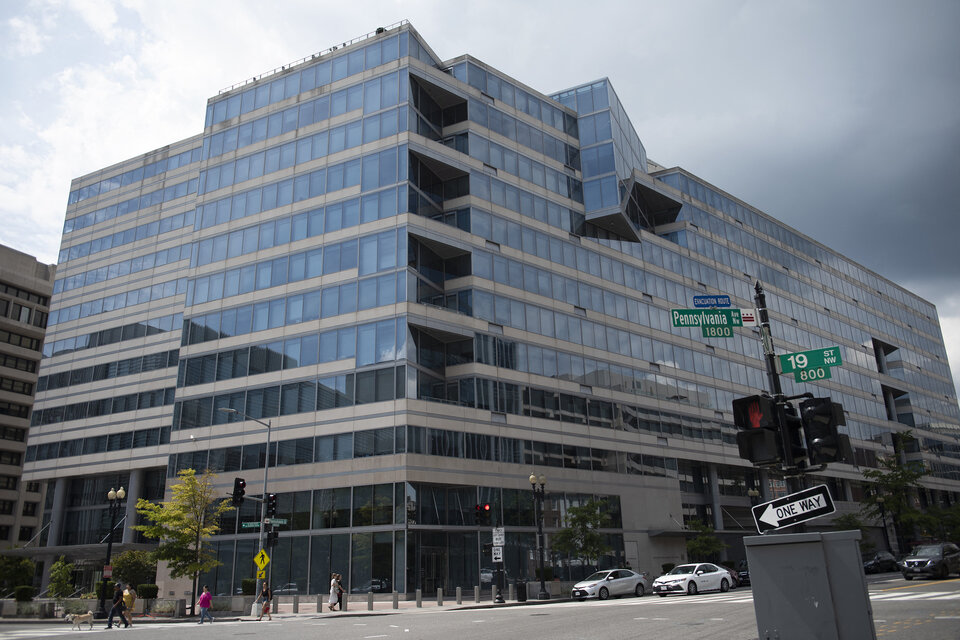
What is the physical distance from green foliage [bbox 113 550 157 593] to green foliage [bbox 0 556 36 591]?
308 inches

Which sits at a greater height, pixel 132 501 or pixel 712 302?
pixel 132 501

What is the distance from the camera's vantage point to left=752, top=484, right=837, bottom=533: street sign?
7.60m

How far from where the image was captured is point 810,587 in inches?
297

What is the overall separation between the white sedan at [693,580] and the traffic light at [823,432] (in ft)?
93.1

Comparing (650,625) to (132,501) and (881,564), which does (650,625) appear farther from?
(132,501)

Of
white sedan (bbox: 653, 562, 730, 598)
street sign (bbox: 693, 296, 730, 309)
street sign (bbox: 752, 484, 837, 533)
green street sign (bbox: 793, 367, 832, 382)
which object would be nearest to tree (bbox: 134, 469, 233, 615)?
white sedan (bbox: 653, 562, 730, 598)

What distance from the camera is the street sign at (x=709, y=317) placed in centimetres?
1218

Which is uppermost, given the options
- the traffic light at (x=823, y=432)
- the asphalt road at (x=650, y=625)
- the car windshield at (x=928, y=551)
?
the traffic light at (x=823, y=432)

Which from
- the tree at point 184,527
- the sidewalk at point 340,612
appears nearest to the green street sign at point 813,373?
the sidewalk at point 340,612

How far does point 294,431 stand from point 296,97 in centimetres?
2384

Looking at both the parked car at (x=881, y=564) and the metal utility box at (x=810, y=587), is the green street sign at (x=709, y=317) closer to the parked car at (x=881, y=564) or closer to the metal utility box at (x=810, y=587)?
the metal utility box at (x=810, y=587)

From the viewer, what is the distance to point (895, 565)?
2108 inches

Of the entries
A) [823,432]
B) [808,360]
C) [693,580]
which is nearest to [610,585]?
[693,580]

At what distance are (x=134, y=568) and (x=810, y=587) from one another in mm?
47129
